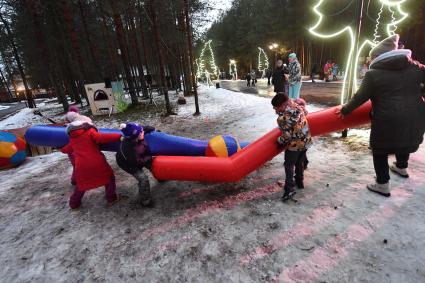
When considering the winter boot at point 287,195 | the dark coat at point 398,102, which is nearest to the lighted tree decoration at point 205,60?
the winter boot at point 287,195

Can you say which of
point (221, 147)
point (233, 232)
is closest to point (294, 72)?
point (221, 147)

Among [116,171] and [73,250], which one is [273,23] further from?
[73,250]

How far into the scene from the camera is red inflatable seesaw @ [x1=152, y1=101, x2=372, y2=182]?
3.92m

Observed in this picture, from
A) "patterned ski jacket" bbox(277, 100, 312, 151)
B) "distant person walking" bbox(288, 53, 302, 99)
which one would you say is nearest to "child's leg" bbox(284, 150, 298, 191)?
"patterned ski jacket" bbox(277, 100, 312, 151)

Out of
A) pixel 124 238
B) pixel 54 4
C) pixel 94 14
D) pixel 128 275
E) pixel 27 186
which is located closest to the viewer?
pixel 128 275

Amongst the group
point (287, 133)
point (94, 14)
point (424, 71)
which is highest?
point (94, 14)

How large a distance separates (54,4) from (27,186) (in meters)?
16.6

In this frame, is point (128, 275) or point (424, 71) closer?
point (128, 275)

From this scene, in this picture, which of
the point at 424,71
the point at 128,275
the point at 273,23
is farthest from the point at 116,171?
the point at 273,23

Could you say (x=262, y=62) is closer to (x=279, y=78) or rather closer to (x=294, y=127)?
(x=279, y=78)

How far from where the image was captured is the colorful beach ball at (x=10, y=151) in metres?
6.69

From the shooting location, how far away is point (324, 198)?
371 cm

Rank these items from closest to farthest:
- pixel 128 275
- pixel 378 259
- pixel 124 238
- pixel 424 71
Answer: pixel 378 259, pixel 128 275, pixel 424 71, pixel 124 238

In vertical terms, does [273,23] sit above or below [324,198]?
above
